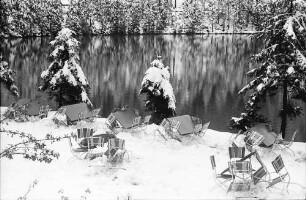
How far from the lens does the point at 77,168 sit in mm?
10383

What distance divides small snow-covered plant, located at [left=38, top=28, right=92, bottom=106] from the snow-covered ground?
8190 mm

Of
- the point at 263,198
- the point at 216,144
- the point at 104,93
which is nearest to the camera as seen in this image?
the point at 263,198

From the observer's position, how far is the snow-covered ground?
28.9 feet

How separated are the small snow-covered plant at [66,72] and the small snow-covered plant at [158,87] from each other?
4.61 meters

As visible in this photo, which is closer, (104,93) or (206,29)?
(104,93)

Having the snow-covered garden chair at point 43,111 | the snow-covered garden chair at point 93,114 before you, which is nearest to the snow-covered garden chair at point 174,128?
the snow-covered garden chair at point 93,114

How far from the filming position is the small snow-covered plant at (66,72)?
20422mm

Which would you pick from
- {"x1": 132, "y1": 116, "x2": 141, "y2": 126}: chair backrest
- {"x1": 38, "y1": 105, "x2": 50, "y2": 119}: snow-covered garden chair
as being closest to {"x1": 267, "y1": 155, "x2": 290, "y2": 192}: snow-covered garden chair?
{"x1": 132, "y1": 116, "x2": 141, "y2": 126}: chair backrest

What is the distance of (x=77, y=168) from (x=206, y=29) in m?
135

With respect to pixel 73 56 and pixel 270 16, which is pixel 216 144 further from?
pixel 73 56

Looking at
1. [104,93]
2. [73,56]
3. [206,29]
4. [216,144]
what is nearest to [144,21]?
[206,29]

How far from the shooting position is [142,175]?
9.95 m

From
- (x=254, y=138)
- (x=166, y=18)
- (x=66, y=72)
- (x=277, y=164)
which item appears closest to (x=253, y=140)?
(x=254, y=138)

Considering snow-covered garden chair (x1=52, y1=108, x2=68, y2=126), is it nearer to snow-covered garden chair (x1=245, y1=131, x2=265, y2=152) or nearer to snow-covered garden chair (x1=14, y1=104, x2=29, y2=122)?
snow-covered garden chair (x1=14, y1=104, x2=29, y2=122)
